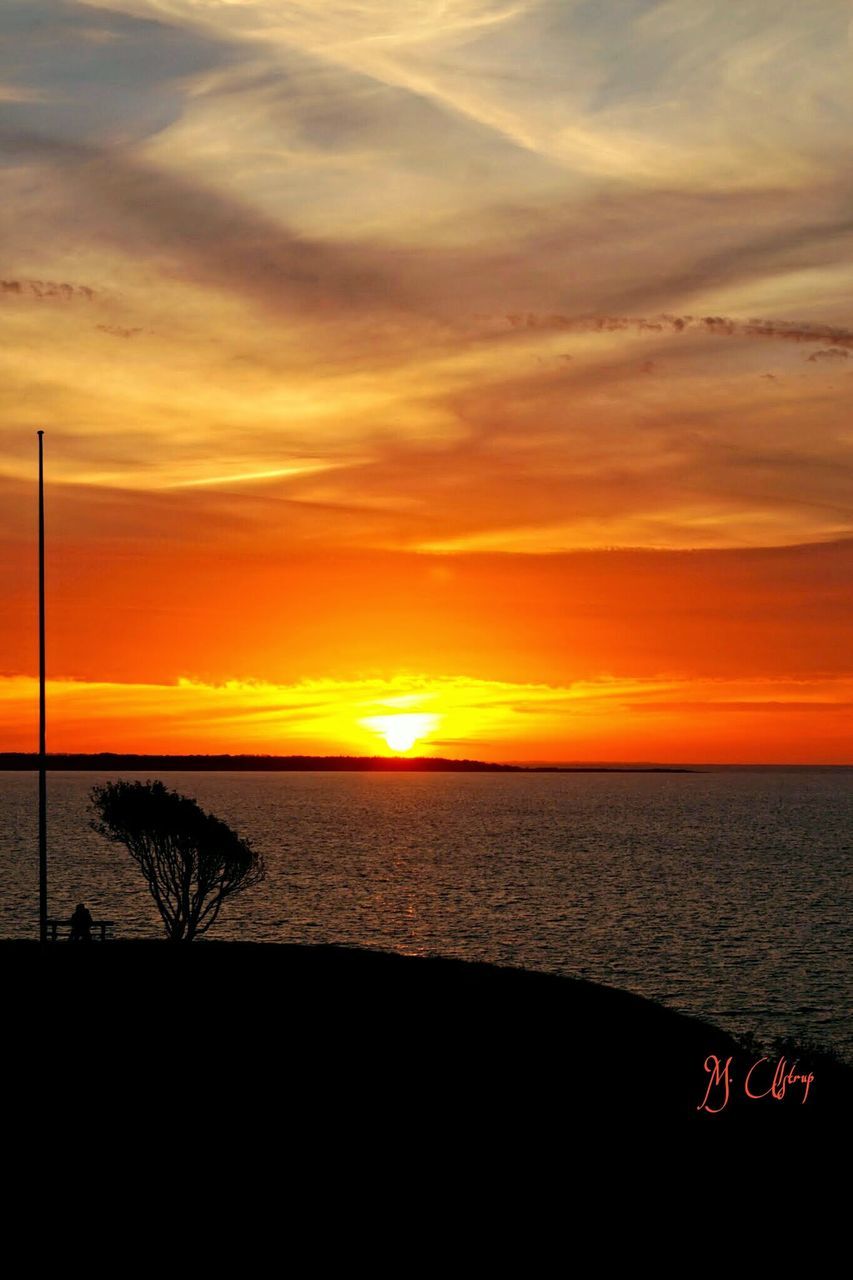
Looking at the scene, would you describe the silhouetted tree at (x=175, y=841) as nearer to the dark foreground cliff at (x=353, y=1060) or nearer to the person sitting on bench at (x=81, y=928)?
the person sitting on bench at (x=81, y=928)

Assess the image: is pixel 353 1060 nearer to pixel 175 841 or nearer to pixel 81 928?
pixel 81 928

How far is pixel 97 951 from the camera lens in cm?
3600

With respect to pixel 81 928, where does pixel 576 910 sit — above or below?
below

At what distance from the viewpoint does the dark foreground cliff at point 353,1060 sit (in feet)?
70.7

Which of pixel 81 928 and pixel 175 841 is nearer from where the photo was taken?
pixel 81 928

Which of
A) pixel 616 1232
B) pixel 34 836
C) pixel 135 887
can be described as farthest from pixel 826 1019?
pixel 34 836

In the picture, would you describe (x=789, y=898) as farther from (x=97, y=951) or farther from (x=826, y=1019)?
(x=97, y=951)

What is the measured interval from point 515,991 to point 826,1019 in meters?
30.1

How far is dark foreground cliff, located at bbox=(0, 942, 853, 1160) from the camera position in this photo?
21.6 m

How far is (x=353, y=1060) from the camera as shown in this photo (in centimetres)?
2492
